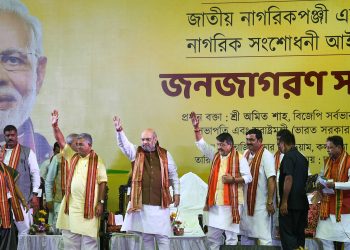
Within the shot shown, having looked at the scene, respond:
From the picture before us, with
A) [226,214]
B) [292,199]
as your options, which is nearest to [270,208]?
[292,199]

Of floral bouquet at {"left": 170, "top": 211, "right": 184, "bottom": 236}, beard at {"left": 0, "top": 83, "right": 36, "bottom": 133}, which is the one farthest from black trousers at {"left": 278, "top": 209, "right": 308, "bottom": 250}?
beard at {"left": 0, "top": 83, "right": 36, "bottom": 133}

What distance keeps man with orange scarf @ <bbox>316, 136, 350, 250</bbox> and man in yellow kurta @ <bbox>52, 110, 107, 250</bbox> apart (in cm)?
232

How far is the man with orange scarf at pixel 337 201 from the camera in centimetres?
722

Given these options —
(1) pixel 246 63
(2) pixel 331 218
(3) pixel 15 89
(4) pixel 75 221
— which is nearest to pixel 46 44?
(3) pixel 15 89

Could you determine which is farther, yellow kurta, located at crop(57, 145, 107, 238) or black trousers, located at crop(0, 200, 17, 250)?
yellow kurta, located at crop(57, 145, 107, 238)

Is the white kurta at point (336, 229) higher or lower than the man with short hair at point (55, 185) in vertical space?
lower

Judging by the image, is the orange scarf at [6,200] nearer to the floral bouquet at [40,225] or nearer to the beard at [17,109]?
the floral bouquet at [40,225]

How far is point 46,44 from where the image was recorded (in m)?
9.68

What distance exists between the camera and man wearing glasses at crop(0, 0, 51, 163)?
31.9ft

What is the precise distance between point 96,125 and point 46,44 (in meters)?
1.32

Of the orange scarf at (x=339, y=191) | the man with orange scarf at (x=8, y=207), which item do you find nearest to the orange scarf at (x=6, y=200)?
the man with orange scarf at (x=8, y=207)

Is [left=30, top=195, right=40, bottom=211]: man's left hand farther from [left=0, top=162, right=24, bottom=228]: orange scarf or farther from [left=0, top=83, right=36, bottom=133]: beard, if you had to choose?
[left=0, top=83, right=36, bottom=133]: beard

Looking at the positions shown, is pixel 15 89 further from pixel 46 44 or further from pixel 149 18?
pixel 149 18

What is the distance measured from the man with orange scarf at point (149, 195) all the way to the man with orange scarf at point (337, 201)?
1.60 metres
